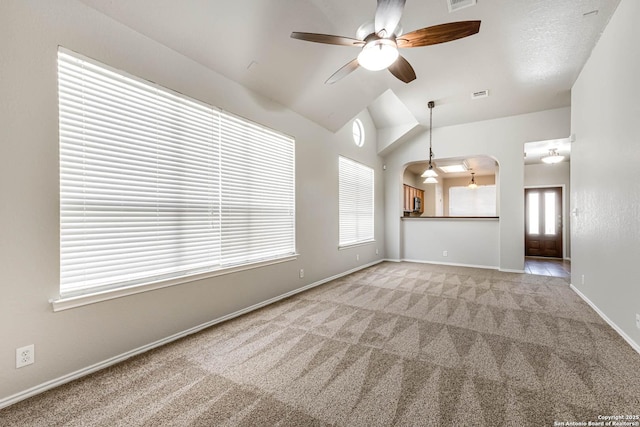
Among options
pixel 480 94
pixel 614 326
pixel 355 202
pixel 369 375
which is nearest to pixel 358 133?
pixel 355 202

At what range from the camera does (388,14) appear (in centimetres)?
203

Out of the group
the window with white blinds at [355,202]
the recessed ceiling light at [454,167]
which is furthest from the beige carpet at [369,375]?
the recessed ceiling light at [454,167]

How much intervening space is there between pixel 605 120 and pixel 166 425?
4.88 m

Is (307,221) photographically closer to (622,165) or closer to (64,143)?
(64,143)

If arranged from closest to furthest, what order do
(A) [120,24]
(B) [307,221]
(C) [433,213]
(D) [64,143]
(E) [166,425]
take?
(E) [166,425] → (D) [64,143] → (A) [120,24] → (B) [307,221] → (C) [433,213]

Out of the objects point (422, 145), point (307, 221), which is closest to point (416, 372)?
point (307, 221)

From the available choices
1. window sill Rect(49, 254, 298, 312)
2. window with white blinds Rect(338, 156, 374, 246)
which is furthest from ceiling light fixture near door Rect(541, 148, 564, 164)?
window sill Rect(49, 254, 298, 312)

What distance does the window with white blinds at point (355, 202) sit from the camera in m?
5.44

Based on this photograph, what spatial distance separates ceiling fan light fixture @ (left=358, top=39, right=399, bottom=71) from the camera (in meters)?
2.24

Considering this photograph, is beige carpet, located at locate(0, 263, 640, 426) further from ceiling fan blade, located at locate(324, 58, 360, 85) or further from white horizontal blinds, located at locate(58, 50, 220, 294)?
ceiling fan blade, located at locate(324, 58, 360, 85)

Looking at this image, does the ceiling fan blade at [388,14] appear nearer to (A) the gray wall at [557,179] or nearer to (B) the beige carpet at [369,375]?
(B) the beige carpet at [369,375]

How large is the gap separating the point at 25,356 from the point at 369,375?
2.33 meters

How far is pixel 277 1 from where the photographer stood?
8.39 feet

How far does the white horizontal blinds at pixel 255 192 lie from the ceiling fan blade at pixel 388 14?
1.90 meters
